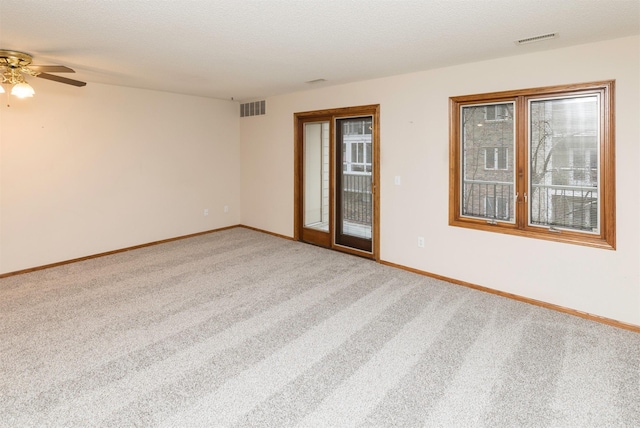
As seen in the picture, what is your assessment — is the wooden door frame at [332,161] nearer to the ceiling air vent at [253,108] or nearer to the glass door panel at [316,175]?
the glass door panel at [316,175]

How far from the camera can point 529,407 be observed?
81.0 inches

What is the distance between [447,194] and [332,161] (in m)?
1.83

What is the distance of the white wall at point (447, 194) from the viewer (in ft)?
9.84

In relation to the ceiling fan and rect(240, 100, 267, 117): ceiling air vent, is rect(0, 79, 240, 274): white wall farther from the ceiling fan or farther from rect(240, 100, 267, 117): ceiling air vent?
the ceiling fan

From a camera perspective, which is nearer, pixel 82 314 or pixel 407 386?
pixel 407 386

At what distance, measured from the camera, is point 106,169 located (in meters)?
5.10

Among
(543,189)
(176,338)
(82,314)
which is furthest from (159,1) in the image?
(543,189)

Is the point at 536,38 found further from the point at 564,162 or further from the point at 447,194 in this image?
the point at 447,194

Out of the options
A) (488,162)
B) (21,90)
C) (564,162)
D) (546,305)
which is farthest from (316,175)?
(21,90)

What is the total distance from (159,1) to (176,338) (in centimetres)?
240

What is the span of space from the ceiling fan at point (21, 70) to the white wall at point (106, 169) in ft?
2.80

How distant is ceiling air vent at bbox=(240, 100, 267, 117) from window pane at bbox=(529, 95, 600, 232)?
419cm

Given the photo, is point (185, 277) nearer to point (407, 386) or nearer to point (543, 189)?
point (407, 386)

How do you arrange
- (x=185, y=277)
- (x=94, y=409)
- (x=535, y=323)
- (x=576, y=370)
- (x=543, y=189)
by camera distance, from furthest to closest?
1. (x=185, y=277)
2. (x=543, y=189)
3. (x=535, y=323)
4. (x=576, y=370)
5. (x=94, y=409)
